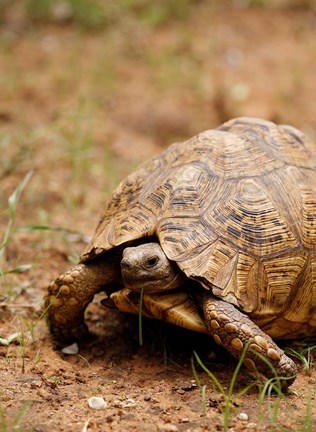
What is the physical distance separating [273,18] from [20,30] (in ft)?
13.5

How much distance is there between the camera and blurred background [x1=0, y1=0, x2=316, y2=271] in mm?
6324

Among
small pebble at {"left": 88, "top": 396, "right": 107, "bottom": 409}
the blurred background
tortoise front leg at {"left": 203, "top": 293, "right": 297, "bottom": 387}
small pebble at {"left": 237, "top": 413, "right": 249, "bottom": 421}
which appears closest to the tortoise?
tortoise front leg at {"left": 203, "top": 293, "right": 297, "bottom": 387}

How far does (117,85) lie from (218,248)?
19.1ft

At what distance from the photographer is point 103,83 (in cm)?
905

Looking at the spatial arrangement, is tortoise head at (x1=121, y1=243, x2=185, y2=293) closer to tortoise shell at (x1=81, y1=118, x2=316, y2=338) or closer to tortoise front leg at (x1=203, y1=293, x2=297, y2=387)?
tortoise shell at (x1=81, y1=118, x2=316, y2=338)

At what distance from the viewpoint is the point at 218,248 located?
3.66 meters

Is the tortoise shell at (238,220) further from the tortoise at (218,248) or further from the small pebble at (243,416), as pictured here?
the small pebble at (243,416)

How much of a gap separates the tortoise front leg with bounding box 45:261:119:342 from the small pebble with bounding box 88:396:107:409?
80cm

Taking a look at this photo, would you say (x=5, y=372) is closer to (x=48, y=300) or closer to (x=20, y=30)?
(x=48, y=300)

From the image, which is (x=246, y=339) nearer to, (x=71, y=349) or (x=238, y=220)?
(x=238, y=220)

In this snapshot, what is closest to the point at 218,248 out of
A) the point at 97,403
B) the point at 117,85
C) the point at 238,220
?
the point at 238,220

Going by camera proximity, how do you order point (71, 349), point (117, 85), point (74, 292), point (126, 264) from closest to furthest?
1. point (126, 264)
2. point (74, 292)
3. point (71, 349)
4. point (117, 85)

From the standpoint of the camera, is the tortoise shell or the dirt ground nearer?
the dirt ground

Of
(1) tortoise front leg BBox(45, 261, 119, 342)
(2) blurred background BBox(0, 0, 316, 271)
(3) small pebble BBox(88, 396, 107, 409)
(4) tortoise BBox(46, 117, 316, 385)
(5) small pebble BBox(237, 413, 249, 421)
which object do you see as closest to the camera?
A: (5) small pebble BBox(237, 413, 249, 421)
